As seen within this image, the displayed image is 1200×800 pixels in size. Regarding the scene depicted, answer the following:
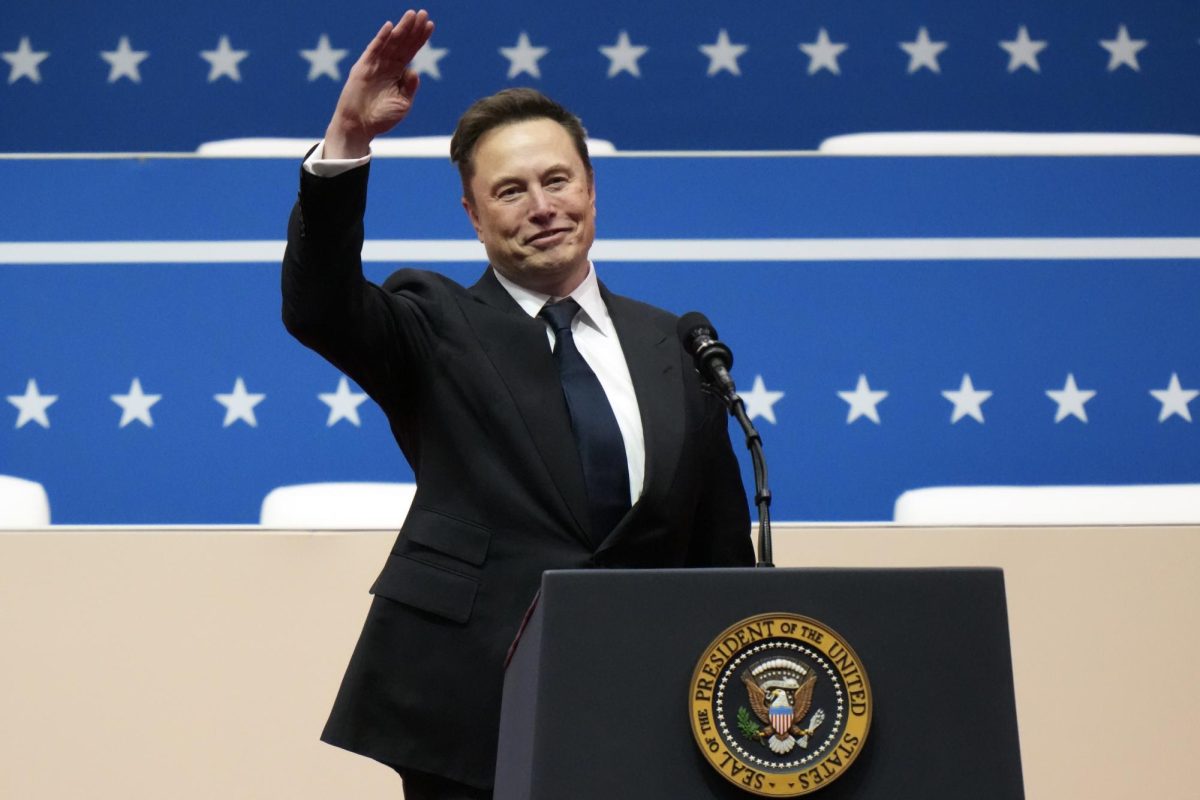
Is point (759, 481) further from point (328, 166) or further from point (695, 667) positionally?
point (328, 166)

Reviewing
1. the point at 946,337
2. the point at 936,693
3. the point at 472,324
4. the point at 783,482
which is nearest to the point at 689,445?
the point at 472,324

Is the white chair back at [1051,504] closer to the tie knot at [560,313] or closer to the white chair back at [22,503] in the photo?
the tie knot at [560,313]

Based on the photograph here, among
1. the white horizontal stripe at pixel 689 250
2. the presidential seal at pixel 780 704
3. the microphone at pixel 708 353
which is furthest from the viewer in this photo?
the white horizontal stripe at pixel 689 250

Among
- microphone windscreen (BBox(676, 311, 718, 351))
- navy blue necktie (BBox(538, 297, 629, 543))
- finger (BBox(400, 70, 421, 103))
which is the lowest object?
navy blue necktie (BBox(538, 297, 629, 543))

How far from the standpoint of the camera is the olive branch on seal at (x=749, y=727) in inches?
46.7

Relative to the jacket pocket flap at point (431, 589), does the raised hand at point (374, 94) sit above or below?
above

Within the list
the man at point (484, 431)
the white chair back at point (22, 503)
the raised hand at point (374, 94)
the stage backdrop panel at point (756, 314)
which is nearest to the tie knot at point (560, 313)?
the man at point (484, 431)

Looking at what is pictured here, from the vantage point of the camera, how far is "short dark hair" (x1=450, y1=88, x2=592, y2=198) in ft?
6.12

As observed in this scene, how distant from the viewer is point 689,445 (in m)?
1.70

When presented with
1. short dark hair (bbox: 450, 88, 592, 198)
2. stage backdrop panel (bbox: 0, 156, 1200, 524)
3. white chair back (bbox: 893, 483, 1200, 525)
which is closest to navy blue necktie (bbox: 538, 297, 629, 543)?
short dark hair (bbox: 450, 88, 592, 198)

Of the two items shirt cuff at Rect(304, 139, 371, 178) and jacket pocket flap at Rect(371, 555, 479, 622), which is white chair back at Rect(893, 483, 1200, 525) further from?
shirt cuff at Rect(304, 139, 371, 178)

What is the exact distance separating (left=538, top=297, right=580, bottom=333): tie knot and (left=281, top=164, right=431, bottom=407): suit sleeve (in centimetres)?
21

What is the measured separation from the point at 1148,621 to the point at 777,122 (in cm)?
117

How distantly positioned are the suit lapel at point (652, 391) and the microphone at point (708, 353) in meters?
0.13
